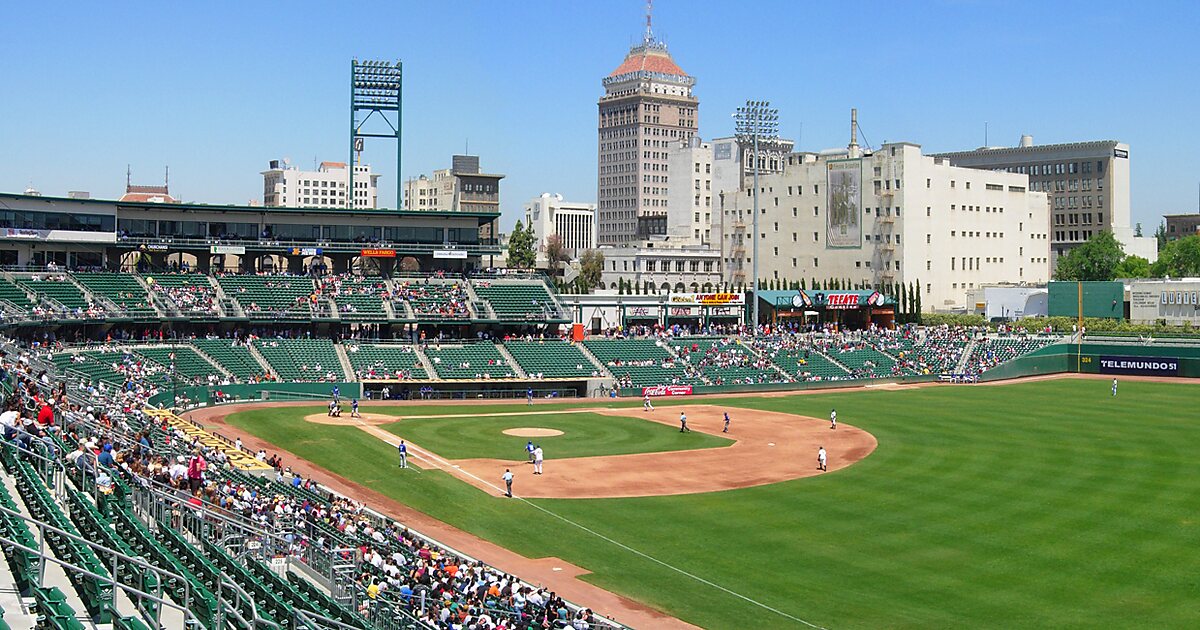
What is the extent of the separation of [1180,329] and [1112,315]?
27.1ft

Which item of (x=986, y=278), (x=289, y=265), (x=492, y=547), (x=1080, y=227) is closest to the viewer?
(x=492, y=547)

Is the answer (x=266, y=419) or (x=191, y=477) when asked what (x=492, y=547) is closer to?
(x=191, y=477)

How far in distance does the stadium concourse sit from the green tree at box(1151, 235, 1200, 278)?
52.7 m

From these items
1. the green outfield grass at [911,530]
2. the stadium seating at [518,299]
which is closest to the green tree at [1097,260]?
the stadium seating at [518,299]

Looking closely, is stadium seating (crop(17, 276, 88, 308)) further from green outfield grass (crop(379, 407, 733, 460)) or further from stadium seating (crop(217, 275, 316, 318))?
green outfield grass (crop(379, 407, 733, 460))

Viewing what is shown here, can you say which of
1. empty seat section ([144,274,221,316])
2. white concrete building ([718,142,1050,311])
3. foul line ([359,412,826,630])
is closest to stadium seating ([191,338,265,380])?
empty seat section ([144,274,221,316])

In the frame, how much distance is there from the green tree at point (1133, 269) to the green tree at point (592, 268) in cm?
6611

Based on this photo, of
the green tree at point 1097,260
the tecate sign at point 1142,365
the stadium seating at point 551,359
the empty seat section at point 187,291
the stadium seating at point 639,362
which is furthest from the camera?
the green tree at point 1097,260

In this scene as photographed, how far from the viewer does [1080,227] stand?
178125mm

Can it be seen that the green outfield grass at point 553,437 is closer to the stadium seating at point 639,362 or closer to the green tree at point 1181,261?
the stadium seating at point 639,362

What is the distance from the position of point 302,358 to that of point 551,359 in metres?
16.4

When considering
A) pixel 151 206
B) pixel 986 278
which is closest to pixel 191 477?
pixel 151 206

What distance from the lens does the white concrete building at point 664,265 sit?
150 m

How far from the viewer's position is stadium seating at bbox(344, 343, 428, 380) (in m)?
71.1
